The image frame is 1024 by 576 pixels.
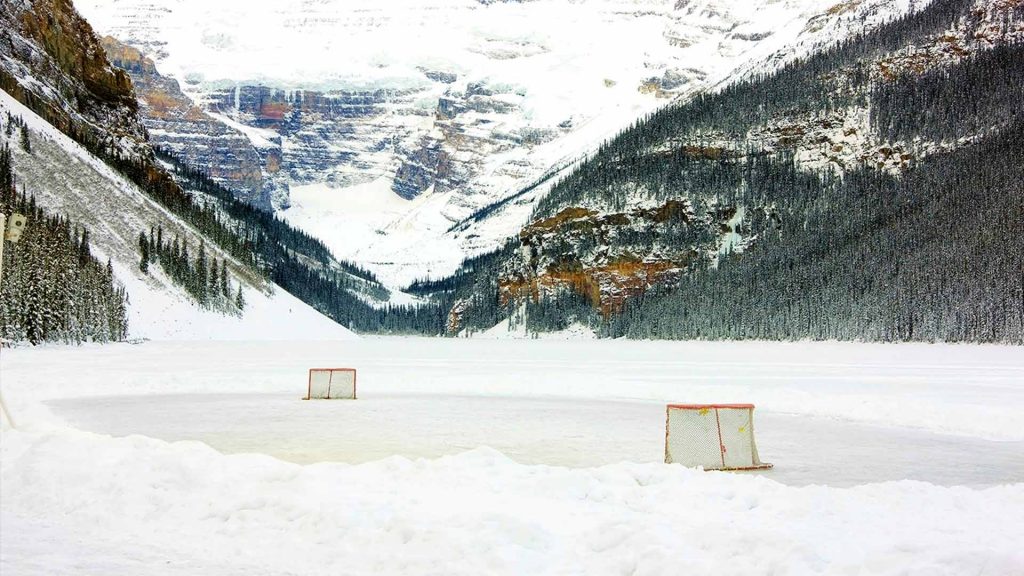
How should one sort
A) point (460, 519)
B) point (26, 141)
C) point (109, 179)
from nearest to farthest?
point (460, 519), point (26, 141), point (109, 179)

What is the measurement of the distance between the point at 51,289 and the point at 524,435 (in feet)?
225

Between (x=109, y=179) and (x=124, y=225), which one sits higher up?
(x=109, y=179)

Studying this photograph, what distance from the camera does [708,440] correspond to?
59.4 feet

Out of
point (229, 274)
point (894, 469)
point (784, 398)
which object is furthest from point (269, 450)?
point (229, 274)

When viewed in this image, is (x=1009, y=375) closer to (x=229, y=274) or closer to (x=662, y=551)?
(x=662, y=551)

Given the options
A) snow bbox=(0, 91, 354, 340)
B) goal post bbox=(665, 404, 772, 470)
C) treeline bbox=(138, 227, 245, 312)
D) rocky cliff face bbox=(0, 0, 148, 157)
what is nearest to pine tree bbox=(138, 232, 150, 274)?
treeline bbox=(138, 227, 245, 312)

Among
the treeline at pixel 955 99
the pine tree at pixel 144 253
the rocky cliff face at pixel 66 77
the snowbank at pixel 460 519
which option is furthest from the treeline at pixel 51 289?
the treeline at pixel 955 99

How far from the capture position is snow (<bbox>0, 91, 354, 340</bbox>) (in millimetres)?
113188

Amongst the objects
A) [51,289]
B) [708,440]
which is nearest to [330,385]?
[708,440]

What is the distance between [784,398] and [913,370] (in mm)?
32597

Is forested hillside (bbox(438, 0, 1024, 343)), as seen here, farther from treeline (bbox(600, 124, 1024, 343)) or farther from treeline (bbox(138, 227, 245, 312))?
treeline (bbox(138, 227, 245, 312))

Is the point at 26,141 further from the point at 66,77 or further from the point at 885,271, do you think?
the point at 885,271

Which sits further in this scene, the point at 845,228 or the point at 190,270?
the point at 845,228

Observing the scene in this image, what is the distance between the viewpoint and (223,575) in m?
10.0
